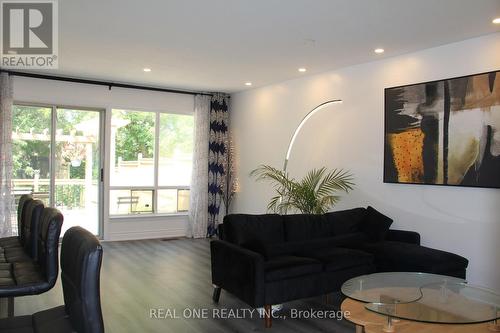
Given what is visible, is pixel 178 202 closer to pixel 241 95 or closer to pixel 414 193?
pixel 241 95

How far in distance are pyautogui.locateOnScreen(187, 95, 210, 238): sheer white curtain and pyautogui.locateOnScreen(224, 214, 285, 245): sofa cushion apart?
3.45 m

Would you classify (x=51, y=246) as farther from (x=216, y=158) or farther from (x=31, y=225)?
(x=216, y=158)

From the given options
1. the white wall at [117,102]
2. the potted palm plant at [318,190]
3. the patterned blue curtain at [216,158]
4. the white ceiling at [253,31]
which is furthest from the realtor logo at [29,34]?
the potted palm plant at [318,190]

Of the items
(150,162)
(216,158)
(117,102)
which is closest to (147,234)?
(150,162)

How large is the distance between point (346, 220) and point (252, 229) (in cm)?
127

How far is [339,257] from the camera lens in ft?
13.1

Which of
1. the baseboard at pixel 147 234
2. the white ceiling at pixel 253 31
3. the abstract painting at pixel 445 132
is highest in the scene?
the white ceiling at pixel 253 31

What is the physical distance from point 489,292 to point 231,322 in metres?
2.08

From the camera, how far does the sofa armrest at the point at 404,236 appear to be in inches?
177

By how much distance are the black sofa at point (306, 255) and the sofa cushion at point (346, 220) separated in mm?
11

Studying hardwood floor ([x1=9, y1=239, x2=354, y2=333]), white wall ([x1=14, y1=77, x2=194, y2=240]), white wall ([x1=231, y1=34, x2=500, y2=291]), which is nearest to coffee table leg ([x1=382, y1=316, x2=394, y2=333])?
hardwood floor ([x1=9, y1=239, x2=354, y2=333])

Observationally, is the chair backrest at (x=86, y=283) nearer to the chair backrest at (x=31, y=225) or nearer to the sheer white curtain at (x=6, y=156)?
the chair backrest at (x=31, y=225)

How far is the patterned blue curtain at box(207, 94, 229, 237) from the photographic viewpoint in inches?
306

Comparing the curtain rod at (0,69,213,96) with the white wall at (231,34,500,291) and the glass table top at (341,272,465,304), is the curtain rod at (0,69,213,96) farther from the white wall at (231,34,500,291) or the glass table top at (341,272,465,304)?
the glass table top at (341,272,465,304)
